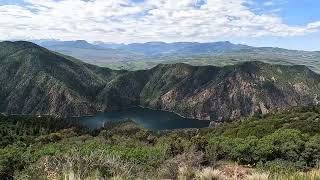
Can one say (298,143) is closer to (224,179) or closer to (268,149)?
(268,149)

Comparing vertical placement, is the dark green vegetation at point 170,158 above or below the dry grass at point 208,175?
below

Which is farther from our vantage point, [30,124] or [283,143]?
[30,124]

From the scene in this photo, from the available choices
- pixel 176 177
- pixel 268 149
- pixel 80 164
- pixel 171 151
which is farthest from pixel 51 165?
pixel 268 149

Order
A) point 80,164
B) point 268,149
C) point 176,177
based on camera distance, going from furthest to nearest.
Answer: point 268,149
point 176,177
point 80,164

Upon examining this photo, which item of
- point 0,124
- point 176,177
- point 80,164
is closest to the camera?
point 80,164

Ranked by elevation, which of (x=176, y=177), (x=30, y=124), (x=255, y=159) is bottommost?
(x=30, y=124)

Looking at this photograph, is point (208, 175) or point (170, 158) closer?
point (208, 175)

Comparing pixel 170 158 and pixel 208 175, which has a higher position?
pixel 208 175

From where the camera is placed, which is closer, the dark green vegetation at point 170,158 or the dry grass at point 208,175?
the dry grass at point 208,175

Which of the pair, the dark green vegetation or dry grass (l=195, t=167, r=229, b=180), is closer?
dry grass (l=195, t=167, r=229, b=180)

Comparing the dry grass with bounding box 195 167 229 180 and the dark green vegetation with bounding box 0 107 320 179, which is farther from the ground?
the dry grass with bounding box 195 167 229 180

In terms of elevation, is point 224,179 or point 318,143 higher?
point 224,179
